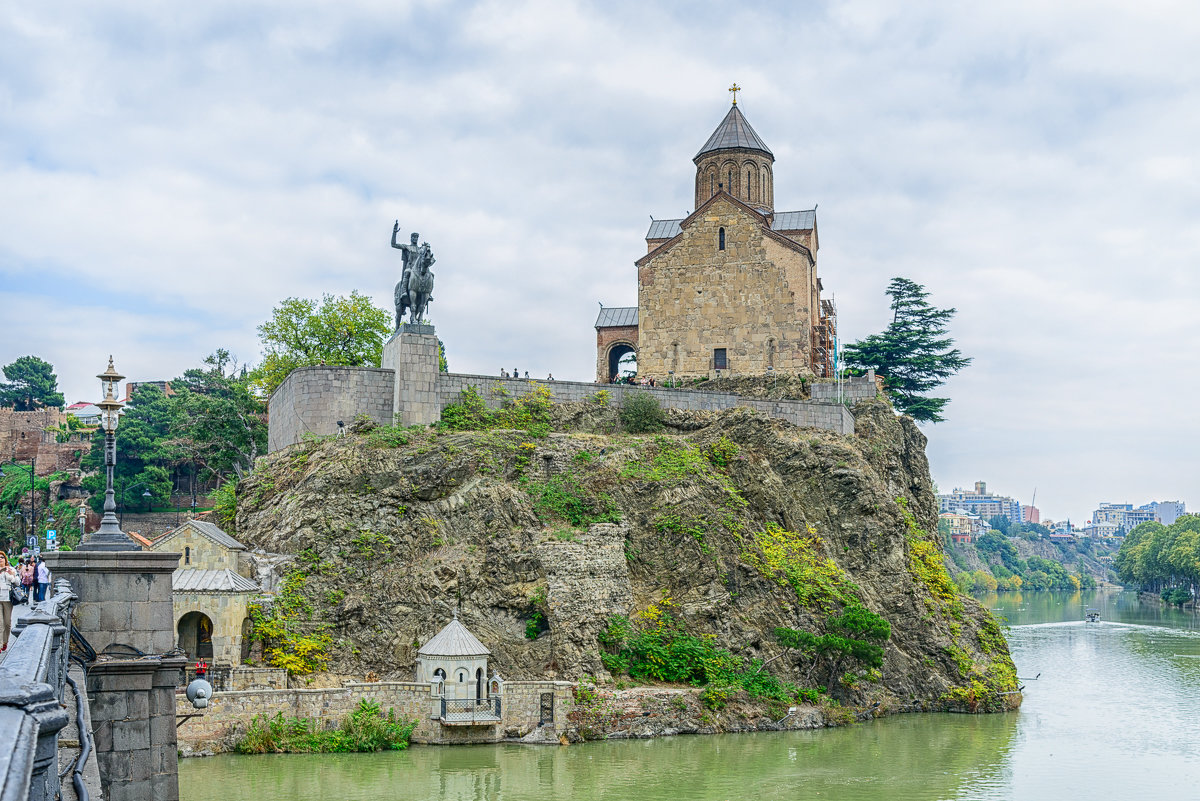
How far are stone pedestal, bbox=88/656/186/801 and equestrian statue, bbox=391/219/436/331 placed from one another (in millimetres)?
18397

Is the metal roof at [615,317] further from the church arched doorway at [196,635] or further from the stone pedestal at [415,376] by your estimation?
the church arched doorway at [196,635]

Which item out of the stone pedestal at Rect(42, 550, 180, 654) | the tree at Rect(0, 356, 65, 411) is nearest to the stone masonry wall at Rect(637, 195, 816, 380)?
the stone pedestal at Rect(42, 550, 180, 654)

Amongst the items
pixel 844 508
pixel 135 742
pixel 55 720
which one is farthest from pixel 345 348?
pixel 55 720

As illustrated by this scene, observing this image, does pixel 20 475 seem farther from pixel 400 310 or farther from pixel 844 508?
pixel 844 508

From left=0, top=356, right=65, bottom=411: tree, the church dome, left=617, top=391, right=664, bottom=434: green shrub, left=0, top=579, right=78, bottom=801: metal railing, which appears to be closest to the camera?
left=0, top=579, right=78, bottom=801: metal railing

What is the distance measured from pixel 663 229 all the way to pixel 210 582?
88.2 feet

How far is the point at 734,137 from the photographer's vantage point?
143ft

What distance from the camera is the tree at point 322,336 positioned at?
40000 mm

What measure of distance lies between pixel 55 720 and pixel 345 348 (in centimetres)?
3788

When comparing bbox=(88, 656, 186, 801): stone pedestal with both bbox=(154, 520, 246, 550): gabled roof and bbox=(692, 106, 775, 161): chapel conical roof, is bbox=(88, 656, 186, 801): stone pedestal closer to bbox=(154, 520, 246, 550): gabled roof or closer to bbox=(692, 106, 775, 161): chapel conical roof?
bbox=(154, 520, 246, 550): gabled roof

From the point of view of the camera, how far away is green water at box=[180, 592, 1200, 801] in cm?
2052

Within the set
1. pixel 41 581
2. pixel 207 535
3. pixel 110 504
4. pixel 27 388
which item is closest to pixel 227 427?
pixel 207 535

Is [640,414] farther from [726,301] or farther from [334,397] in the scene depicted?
[726,301]

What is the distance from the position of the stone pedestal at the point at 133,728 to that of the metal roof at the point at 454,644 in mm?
12758
